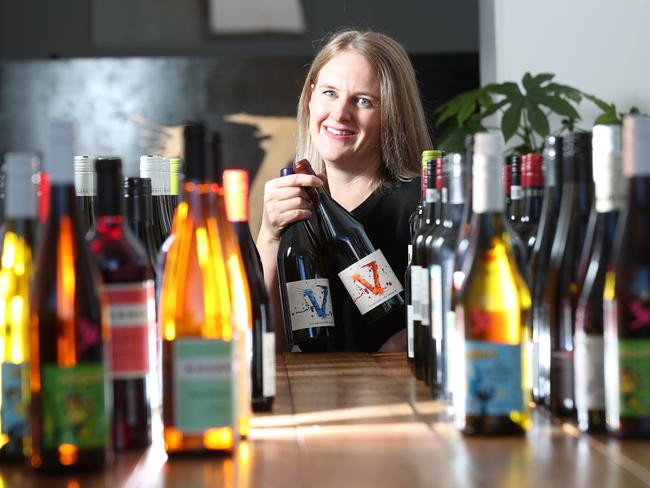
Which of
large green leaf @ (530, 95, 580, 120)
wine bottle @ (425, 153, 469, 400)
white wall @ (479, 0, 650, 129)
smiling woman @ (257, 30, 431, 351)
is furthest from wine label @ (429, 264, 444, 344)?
white wall @ (479, 0, 650, 129)

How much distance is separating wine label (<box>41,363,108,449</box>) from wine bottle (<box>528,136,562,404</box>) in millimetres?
455

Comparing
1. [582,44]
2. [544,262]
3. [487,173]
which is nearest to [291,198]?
[544,262]

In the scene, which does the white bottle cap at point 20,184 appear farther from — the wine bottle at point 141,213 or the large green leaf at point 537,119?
the large green leaf at point 537,119

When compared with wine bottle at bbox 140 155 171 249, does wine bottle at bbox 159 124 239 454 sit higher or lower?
lower

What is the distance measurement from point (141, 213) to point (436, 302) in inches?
16.0

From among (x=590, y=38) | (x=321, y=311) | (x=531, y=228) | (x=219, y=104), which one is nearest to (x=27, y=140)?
(x=219, y=104)

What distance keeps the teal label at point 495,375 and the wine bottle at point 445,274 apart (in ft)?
0.52

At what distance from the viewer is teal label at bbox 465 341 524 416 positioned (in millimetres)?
885

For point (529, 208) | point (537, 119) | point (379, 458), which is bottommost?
point (379, 458)

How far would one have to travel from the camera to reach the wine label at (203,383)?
81 cm

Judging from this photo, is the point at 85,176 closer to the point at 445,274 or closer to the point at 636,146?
the point at 445,274

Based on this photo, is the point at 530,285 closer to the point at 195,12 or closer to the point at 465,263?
the point at 465,263

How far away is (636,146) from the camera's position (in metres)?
0.85

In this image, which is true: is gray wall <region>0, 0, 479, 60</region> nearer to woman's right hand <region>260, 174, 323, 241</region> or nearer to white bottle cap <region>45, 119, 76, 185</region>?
woman's right hand <region>260, 174, 323, 241</region>
